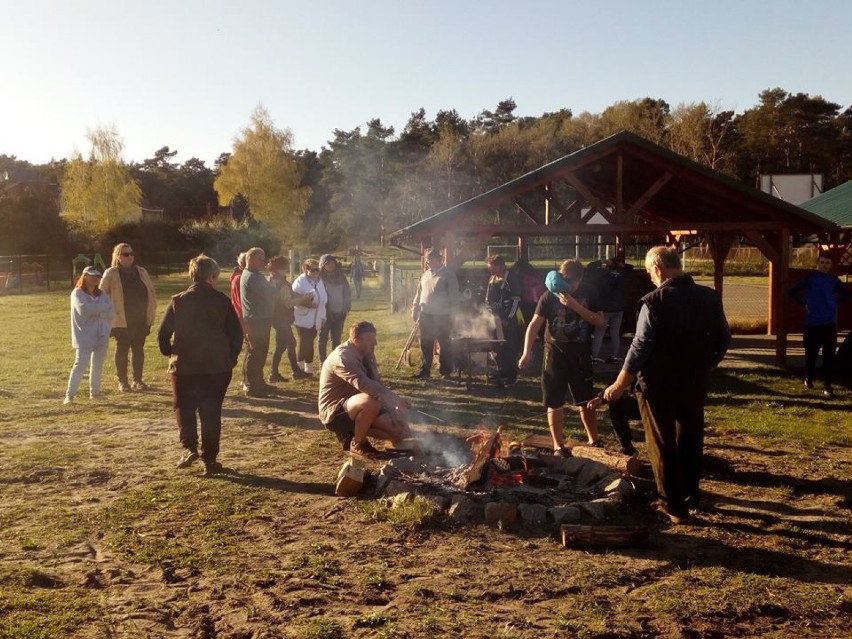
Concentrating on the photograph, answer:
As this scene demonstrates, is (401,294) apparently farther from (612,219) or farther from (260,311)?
(260,311)

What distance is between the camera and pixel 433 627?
13.3 ft

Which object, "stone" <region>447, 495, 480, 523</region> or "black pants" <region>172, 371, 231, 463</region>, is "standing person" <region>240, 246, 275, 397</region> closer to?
"black pants" <region>172, 371, 231, 463</region>

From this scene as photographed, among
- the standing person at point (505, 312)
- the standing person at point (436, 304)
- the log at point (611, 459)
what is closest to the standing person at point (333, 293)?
the standing person at point (436, 304)

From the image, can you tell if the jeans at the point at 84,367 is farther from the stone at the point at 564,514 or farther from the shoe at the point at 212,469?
the stone at the point at 564,514

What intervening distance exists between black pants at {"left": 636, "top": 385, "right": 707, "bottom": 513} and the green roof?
11.0m

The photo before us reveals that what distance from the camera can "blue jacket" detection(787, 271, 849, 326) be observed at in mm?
10117

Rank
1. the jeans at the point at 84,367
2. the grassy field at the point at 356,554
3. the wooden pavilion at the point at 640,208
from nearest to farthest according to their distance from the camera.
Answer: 1. the grassy field at the point at 356,554
2. the jeans at the point at 84,367
3. the wooden pavilion at the point at 640,208

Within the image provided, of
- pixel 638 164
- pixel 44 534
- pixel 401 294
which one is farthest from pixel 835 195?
pixel 44 534

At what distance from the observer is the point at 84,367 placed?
397 inches

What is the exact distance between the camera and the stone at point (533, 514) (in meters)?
5.59

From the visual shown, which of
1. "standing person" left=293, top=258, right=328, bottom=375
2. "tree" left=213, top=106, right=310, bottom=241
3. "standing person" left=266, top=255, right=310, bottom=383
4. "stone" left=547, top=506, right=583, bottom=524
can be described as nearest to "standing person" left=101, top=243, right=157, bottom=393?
"standing person" left=266, top=255, right=310, bottom=383

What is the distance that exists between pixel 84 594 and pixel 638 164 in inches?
434

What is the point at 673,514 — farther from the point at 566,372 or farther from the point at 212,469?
the point at 212,469

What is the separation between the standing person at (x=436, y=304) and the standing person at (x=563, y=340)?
159 inches
